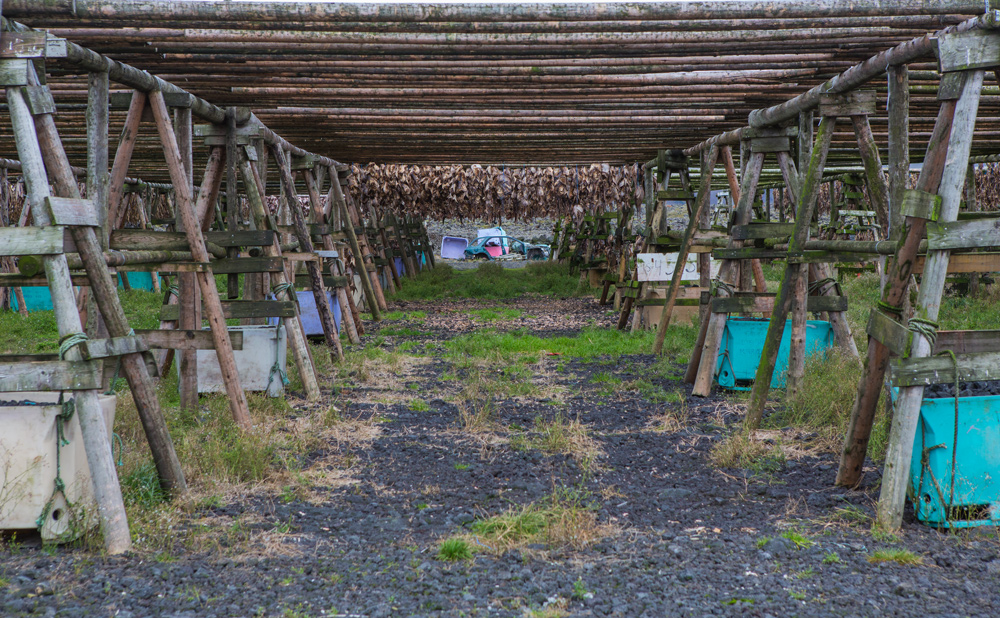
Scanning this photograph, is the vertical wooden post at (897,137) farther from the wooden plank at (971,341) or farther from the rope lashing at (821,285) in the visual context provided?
the rope lashing at (821,285)

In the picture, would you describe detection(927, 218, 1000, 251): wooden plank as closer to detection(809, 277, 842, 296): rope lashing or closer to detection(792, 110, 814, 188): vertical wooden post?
detection(792, 110, 814, 188): vertical wooden post

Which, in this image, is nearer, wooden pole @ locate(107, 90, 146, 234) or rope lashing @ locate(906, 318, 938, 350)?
rope lashing @ locate(906, 318, 938, 350)

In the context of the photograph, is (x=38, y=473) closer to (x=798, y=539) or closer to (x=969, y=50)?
(x=798, y=539)

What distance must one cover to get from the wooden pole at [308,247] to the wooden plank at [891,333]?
6236mm

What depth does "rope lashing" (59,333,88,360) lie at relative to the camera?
3521mm

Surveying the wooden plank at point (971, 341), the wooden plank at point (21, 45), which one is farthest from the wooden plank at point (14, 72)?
the wooden plank at point (971, 341)

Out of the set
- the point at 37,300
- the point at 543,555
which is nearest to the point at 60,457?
the point at 543,555

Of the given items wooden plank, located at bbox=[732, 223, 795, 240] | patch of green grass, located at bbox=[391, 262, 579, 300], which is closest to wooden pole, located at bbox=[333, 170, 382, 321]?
patch of green grass, located at bbox=[391, 262, 579, 300]

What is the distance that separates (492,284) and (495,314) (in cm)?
588

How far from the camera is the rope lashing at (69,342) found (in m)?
3.52

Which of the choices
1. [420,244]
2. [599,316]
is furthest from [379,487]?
[420,244]

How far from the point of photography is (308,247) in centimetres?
878

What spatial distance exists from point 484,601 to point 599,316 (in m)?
11.0

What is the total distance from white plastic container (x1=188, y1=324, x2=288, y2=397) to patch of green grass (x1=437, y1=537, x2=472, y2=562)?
377cm
